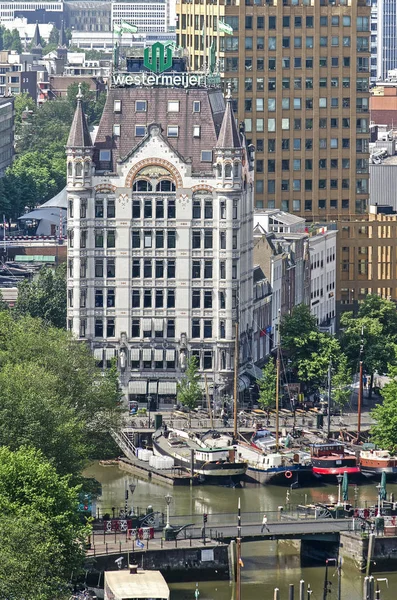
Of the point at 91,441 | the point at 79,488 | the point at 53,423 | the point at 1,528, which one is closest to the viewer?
the point at 1,528

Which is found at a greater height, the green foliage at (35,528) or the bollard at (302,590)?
the green foliage at (35,528)

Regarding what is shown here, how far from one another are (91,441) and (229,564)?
2178 cm

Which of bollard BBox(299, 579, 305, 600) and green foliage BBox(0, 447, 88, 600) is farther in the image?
bollard BBox(299, 579, 305, 600)

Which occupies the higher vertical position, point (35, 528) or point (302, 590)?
point (35, 528)

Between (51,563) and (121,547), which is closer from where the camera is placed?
(51,563)

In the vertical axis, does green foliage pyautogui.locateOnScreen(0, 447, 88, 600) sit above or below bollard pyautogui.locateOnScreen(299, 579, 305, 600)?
above

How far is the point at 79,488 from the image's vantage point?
17138cm

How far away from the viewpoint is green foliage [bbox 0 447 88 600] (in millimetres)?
150250

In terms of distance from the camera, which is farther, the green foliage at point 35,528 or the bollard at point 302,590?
the bollard at point 302,590

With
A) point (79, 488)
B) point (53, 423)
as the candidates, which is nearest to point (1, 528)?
point (79, 488)

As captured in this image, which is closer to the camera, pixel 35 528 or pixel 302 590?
Result: pixel 35 528

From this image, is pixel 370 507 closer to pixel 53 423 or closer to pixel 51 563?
pixel 53 423

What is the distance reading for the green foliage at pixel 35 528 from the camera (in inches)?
5915

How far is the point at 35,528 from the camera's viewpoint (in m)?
154
